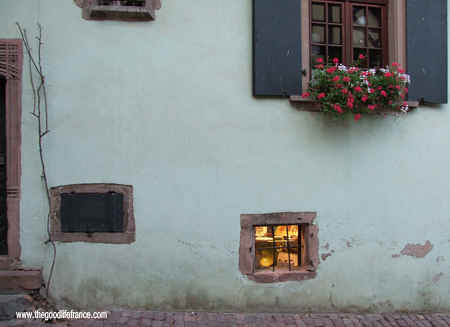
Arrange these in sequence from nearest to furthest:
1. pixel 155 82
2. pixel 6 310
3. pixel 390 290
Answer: pixel 6 310
pixel 155 82
pixel 390 290

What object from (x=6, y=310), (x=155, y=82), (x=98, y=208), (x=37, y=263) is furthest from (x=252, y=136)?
(x=6, y=310)

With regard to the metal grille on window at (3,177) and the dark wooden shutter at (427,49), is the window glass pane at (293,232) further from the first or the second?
the metal grille on window at (3,177)

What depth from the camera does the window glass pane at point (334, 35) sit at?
3879mm

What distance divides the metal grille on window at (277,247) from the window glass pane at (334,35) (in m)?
2.13

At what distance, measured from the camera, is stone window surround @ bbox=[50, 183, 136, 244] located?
346 cm

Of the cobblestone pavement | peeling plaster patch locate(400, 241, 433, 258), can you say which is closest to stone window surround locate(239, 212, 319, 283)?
the cobblestone pavement

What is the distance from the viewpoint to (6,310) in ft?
10.8

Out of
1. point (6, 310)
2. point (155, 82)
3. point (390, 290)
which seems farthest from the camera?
point (390, 290)

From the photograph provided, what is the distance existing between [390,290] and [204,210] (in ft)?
7.30

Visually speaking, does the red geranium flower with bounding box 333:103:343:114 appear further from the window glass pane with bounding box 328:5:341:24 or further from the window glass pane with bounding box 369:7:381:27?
the window glass pane with bounding box 369:7:381:27

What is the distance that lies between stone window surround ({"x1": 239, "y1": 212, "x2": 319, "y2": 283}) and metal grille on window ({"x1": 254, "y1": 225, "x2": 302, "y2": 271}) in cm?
12

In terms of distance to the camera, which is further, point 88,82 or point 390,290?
point 390,290

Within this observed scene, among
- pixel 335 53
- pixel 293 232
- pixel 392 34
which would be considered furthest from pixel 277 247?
pixel 392 34

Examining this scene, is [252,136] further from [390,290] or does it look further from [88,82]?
[390,290]
